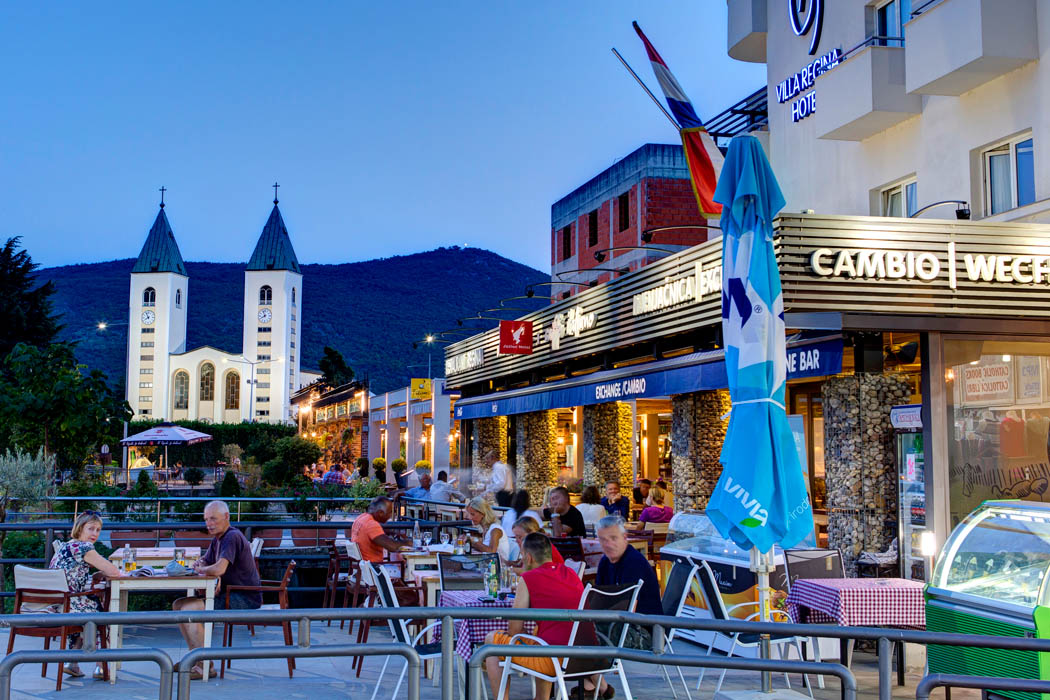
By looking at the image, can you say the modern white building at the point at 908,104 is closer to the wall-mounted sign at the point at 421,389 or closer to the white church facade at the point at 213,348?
the wall-mounted sign at the point at 421,389

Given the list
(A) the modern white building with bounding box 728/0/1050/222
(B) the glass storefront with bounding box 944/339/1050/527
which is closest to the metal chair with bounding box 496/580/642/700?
(B) the glass storefront with bounding box 944/339/1050/527

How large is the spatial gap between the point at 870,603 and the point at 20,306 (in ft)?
153

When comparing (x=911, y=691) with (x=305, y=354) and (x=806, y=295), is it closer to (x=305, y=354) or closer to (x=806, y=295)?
(x=806, y=295)

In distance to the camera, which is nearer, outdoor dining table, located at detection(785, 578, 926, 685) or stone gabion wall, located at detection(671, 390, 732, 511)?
outdoor dining table, located at detection(785, 578, 926, 685)

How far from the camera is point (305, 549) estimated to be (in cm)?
1255

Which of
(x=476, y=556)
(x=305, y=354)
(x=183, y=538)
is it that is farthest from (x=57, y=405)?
(x=305, y=354)

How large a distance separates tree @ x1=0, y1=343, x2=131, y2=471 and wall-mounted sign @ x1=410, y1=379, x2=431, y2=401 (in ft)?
39.4

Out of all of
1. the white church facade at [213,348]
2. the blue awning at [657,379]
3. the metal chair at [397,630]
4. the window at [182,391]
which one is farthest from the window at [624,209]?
the window at [182,391]

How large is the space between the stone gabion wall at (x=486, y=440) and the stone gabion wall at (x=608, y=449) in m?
6.05

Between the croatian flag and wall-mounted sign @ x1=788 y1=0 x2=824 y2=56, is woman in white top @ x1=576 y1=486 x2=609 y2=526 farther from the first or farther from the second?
wall-mounted sign @ x1=788 y1=0 x2=824 y2=56

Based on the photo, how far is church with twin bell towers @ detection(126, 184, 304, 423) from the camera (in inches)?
5162

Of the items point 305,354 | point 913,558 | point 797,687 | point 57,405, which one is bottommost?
point 797,687

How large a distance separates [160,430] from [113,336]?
15789 centimetres

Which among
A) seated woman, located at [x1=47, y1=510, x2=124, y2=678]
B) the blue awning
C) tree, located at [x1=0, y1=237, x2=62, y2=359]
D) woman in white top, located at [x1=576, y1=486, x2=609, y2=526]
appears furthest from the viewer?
tree, located at [x1=0, y1=237, x2=62, y2=359]
